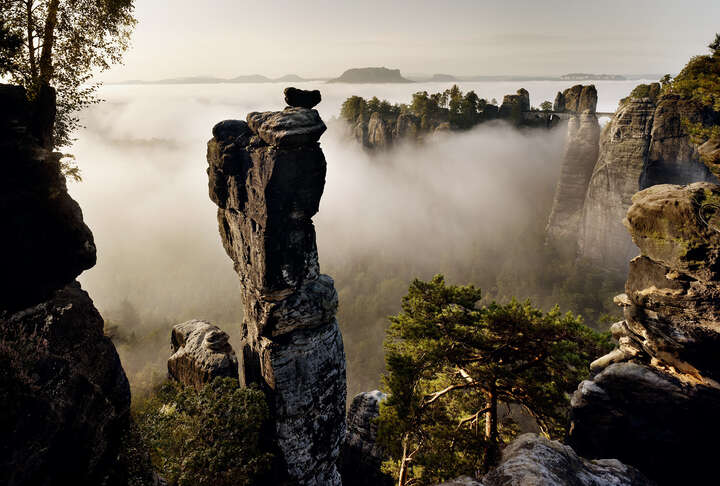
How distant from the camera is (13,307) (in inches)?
406

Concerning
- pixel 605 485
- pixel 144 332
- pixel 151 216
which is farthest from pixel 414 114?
pixel 151 216

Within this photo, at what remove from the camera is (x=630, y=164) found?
135 ft

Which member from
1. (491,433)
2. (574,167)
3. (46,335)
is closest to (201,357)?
(46,335)

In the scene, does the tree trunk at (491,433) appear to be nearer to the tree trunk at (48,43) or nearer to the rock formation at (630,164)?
the tree trunk at (48,43)

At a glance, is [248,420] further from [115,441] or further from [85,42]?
[85,42]

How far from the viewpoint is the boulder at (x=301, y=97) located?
18453 mm

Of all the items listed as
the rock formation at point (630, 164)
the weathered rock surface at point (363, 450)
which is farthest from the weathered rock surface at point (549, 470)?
the rock formation at point (630, 164)

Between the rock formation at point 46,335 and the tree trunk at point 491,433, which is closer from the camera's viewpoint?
the rock formation at point 46,335

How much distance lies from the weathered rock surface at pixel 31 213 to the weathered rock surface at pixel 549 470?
15271 millimetres

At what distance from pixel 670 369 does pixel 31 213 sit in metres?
25.9

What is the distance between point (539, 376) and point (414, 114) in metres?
74.4

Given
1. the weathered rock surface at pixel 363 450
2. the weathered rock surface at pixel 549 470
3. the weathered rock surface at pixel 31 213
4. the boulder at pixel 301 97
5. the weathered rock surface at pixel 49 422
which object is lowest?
the weathered rock surface at pixel 363 450

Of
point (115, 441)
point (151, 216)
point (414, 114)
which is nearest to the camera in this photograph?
point (115, 441)

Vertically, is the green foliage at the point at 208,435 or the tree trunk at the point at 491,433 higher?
the tree trunk at the point at 491,433
